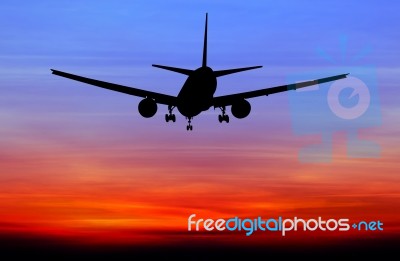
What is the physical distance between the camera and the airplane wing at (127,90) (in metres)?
95.4

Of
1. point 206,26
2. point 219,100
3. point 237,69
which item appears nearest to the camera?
point 237,69

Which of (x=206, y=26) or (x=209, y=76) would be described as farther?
(x=206, y=26)

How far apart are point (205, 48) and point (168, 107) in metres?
8.13

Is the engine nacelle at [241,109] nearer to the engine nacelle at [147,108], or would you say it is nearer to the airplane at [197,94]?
the airplane at [197,94]

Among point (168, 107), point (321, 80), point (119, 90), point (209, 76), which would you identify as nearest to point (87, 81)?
point (119, 90)

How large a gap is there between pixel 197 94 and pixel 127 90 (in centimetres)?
1013

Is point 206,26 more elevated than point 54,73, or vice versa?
point 206,26

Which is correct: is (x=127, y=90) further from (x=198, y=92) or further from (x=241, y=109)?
(x=241, y=109)

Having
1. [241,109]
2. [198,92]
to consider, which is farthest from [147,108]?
[241,109]

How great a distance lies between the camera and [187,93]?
91500 millimetres

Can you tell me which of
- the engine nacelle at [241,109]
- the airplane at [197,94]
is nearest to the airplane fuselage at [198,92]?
the airplane at [197,94]

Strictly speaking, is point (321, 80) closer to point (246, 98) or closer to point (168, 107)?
point (246, 98)

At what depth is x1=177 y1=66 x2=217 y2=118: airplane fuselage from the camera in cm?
9012

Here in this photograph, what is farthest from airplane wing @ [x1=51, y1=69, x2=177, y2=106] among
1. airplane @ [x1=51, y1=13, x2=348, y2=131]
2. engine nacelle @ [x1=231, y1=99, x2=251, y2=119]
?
engine nacelle @ [x1=231, y1=99, x2=251, y2=119]
